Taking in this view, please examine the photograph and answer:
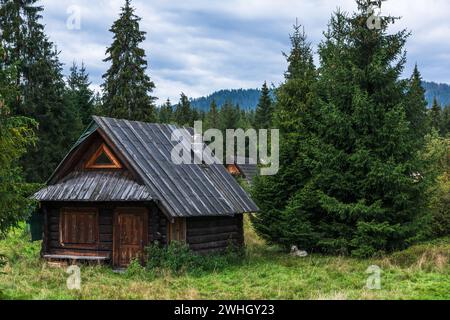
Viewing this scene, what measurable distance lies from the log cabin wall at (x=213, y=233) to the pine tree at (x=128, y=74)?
19044 mm

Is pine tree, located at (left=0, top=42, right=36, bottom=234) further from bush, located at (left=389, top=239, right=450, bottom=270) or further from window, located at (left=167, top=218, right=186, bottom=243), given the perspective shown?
bush, located at (left=389, top=239, right=450, bottom=270)

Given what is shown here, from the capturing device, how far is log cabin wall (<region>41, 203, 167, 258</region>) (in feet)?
62.0

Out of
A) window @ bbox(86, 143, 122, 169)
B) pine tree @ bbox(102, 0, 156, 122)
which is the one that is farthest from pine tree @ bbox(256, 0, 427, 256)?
pine tree @ bbox(102, 0, 156, 122)

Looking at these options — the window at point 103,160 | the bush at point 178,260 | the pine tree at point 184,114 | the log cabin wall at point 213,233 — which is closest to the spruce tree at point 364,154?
the log cabin wall at point 213,233

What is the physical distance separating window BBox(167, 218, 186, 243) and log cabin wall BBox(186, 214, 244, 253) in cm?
21

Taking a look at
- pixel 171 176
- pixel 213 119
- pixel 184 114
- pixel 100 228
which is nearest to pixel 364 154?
pixel 171 176

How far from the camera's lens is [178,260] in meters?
18.1

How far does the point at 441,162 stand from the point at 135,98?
2046cm

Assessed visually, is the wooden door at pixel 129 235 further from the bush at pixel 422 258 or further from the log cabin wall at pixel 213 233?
the bush at pixel 422 258

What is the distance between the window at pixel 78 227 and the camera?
20.3 meters

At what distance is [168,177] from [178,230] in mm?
1855

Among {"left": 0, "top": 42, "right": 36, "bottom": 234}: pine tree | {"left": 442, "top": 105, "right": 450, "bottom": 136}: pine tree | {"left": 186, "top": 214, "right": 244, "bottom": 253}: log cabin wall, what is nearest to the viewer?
{"left": 0, "top": 42, "right": 36, "bottom": 234}: pine tree

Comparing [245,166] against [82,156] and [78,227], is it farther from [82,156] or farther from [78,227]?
[78,227]
